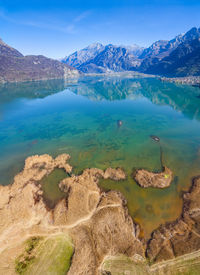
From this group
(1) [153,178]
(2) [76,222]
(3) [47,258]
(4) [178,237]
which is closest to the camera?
(3) [47,258]

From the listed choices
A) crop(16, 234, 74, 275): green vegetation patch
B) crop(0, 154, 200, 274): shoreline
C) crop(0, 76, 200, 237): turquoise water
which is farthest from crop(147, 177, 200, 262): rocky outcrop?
crop(16, 234, 74, 275): green vegetation patch

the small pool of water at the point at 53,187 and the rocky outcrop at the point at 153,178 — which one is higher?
the rocky outcrop at the point at 153,178

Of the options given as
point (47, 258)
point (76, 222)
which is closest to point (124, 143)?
point (76, 222)

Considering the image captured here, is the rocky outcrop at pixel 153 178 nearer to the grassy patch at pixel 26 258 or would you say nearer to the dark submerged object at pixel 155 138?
the dark submerged object at pixel 155 138

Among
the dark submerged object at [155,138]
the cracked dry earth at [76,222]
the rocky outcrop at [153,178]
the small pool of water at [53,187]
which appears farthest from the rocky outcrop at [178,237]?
the dark submerged object at [155,138]

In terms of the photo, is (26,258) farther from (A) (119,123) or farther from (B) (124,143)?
(A) (119,123)

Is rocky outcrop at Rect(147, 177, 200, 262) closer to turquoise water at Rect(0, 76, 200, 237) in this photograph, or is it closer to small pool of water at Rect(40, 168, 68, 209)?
turquoise water at Rect(0, 76, 200, 237)
